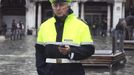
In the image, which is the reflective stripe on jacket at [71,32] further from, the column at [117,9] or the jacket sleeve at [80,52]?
the column at [117,9]

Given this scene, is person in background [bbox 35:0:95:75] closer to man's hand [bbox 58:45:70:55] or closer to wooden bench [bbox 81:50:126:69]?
man's hand [bbox 58:45:70:55]

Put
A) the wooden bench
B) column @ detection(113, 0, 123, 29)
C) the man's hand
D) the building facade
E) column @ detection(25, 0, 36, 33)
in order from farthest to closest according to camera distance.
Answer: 1. column @ detection(113, 0, 123, 29)
2. the building facade
3. column @ detection(25, 0, 36, 33)
4. the wooden bench
5. the man's hand

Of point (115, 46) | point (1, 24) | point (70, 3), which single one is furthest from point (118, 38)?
point (1, 24)

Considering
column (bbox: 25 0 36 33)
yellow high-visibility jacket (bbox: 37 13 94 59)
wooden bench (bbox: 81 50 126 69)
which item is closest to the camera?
yellow high-visibility jacket (bbox: 37 13 94 59)

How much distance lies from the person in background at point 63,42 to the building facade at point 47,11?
60870 millimetres

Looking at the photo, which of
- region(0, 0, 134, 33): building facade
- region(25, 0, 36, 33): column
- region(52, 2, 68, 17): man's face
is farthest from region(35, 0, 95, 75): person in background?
region(0, 0, 134, 33): building facade

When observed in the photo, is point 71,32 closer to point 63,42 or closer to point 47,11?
point 63,42

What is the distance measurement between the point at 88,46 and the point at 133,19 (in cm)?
2414

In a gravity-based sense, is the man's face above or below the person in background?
above

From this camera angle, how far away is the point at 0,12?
218 ft

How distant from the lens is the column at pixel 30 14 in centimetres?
6656

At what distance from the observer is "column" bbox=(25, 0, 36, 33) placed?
66562 millimetres

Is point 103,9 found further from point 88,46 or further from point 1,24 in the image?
point 88,46

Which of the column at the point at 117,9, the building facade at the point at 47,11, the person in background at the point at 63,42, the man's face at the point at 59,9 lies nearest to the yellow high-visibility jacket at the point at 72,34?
the person in background at the point at 63,42
